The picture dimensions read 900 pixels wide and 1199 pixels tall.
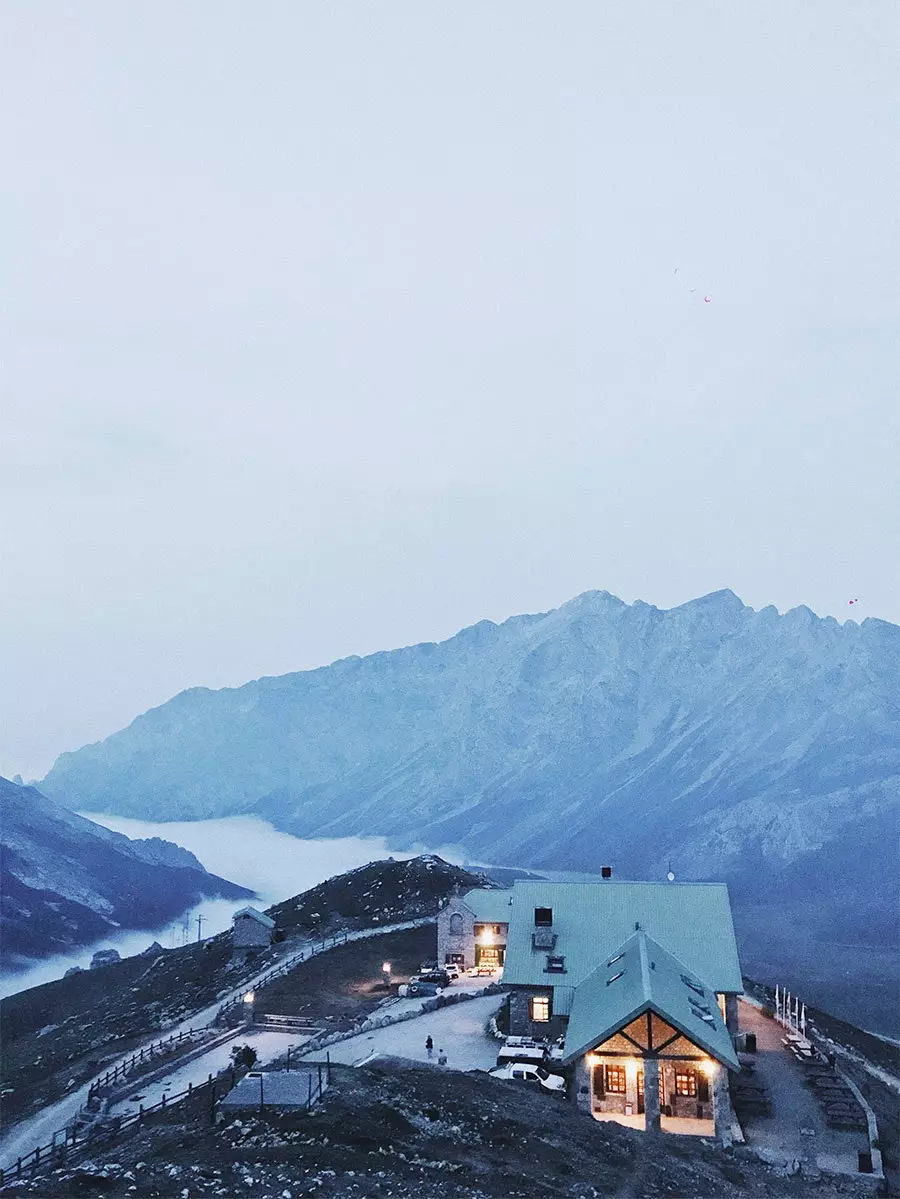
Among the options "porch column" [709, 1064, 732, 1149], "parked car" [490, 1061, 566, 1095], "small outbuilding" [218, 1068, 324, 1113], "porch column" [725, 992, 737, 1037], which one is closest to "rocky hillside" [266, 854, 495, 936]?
"porch column" [725, 992, 737, 1037]

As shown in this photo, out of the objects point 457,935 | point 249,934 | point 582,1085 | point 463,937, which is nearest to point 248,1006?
point 457,935

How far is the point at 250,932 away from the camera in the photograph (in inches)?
4181

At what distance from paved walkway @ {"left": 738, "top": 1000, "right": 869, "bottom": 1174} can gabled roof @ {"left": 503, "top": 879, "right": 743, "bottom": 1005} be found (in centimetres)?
572

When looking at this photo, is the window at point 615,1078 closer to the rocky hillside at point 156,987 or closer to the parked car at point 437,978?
the parked car at point 437,978

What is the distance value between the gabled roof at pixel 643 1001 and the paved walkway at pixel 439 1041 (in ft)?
22.9

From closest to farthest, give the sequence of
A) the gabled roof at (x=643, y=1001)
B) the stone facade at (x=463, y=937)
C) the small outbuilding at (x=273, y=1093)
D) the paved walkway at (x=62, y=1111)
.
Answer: the small outbuilding at (x=273, y=1093) → the gabled roof at (x=643, y=1001) → the paved walkway at (x=62, y=1111) → the stone facade at (x=463, y=937)

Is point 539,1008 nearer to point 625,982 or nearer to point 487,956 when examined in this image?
point 625,982

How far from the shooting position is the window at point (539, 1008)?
220 ft

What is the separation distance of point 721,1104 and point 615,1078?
554cm

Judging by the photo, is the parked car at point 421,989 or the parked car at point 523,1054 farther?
the parked car at point 421,989

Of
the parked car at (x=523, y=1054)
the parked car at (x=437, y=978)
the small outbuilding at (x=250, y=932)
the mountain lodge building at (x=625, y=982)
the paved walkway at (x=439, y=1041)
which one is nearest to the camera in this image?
the mountain lodge building at (x=625, y=982)

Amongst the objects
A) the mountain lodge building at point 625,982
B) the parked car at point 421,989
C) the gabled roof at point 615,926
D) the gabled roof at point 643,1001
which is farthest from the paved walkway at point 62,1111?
the gabled roof at point 643,1001

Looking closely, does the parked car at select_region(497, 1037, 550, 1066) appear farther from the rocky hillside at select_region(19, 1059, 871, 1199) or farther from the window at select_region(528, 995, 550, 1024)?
the rocky hillside at select_region(19, 1059, 871, 1199)

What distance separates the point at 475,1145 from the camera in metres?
43.3
